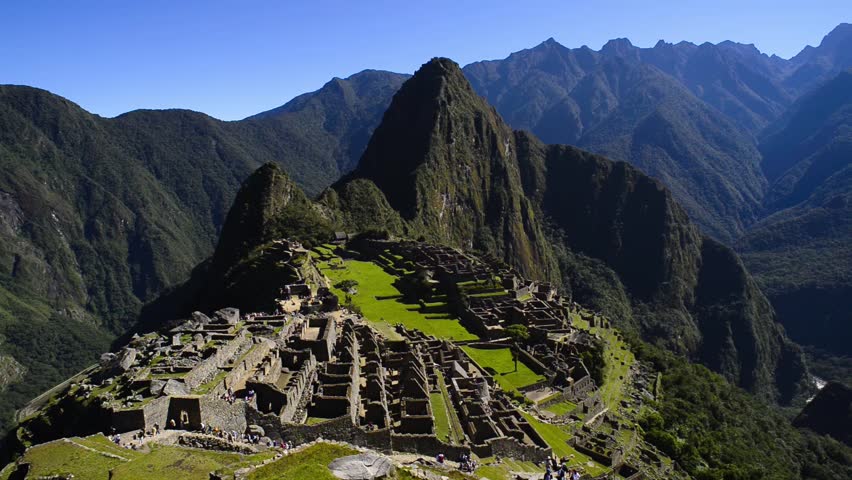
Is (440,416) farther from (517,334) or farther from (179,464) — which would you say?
(517,334)

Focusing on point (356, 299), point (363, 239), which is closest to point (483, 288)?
point (356, 299)

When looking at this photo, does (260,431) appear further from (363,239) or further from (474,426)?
(363,239)

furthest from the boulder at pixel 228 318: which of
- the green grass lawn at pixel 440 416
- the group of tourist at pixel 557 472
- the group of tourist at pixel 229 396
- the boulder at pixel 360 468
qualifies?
the boulder at pixel 360 468

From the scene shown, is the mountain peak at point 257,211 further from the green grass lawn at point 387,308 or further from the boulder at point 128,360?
the boulder at point 128,360

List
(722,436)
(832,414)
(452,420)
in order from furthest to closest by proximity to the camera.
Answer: (832,414) → (722,436) → (452,420)

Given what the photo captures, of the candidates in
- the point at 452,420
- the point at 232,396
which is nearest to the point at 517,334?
the point at 452,420

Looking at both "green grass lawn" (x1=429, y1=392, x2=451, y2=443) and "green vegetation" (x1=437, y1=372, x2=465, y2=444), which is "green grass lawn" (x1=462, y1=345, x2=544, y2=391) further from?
"green grass lawn" (x1=429, y1=392, x2=451, y2=443)

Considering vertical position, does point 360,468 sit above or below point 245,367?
below
